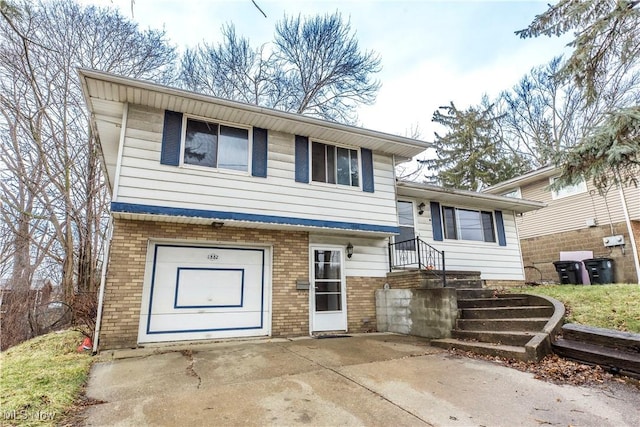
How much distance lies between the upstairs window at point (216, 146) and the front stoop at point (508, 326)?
5.41 m

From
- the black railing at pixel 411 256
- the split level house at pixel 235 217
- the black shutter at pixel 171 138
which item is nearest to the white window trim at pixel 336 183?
the split level house at pixel 235 217

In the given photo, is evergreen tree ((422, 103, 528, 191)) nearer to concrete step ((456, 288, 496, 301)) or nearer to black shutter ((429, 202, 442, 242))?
black shutter ((429, 202, 442, 242))

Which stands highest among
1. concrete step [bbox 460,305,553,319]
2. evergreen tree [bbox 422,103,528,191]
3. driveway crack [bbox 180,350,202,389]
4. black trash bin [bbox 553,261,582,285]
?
evergreen tree [bbox 422,103,528,191]

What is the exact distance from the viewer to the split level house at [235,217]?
5988 millimetres

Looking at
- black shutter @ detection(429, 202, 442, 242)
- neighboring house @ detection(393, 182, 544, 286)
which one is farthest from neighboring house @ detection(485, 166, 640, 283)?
black shutter @ detection(429, 202, 442, 242)

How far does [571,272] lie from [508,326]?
7627 mm

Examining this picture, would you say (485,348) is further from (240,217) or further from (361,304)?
(240,217)

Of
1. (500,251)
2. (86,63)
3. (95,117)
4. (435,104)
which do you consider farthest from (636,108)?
(435,104)

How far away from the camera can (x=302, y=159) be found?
7.65 meters

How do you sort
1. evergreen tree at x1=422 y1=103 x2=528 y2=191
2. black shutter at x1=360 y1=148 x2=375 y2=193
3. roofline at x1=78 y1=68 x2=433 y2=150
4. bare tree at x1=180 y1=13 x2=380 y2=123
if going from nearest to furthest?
roofline at x1=78 y1=68 x2=433 y2=150 < black shutter at x1=360 y1=148 x2=375 y2=193 < bare tree at x1=180 y1=13 x2=380 y2=123 < evergreen tree at x1=422 y1=103 x2=528 y2=191

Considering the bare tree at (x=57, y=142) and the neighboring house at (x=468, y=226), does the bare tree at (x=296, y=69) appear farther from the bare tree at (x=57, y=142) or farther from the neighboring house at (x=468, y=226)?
the neighboring house at (x=468, y=226)

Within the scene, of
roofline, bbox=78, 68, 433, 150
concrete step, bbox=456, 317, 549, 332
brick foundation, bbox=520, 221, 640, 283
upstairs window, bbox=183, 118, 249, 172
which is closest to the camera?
concrete step, bbox=456, 317, 549, 332

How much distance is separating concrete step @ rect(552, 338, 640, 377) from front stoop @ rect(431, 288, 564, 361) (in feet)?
0.62

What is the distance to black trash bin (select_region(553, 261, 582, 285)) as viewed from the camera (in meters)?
11.0
